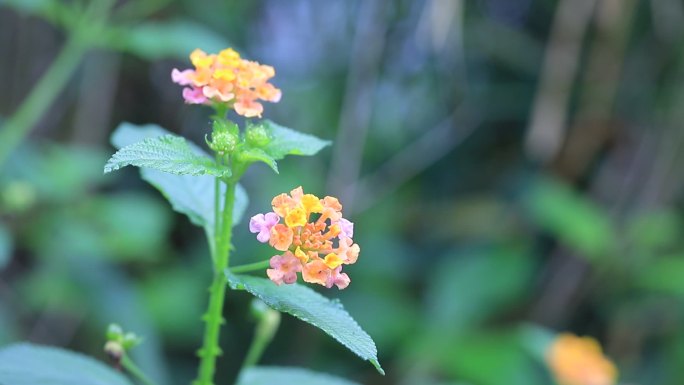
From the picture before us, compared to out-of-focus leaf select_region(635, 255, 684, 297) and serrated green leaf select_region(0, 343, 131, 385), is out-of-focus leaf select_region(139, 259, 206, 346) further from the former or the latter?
serrated green leaf select_region(0, 343, 131, 385)

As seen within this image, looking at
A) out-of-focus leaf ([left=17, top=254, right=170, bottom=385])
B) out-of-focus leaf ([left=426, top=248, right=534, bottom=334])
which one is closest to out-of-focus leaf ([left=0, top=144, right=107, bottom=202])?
out-of-focus leaf ([left=17, top=254, right=170, bottom=385])

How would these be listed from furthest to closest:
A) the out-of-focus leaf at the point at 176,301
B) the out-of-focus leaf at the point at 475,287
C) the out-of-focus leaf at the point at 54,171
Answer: the out-of-focus leaf at the point at 475,287 < the out-of-focus leaf at the point at 176,301 < the out-of-focus leaf at the point at 54,171

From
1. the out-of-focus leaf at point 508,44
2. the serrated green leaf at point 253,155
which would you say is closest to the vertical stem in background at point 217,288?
the serrated green leaf at point 253,155

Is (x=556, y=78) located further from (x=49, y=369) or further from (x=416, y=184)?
(x=49, y=369)

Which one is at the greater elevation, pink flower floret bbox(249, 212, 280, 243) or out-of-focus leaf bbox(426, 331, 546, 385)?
out-of-focus leaf bbox(426, 331, 546, 385)

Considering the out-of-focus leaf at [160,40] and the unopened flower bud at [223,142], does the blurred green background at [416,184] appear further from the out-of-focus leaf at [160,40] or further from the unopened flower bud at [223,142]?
the unopened flower bud at [223,142]

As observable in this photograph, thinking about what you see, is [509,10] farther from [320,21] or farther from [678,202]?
[678,202]

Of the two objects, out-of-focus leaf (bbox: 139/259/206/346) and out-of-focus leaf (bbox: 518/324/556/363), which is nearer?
out-of-focus leaf (bbox: 518/324/556/363)
